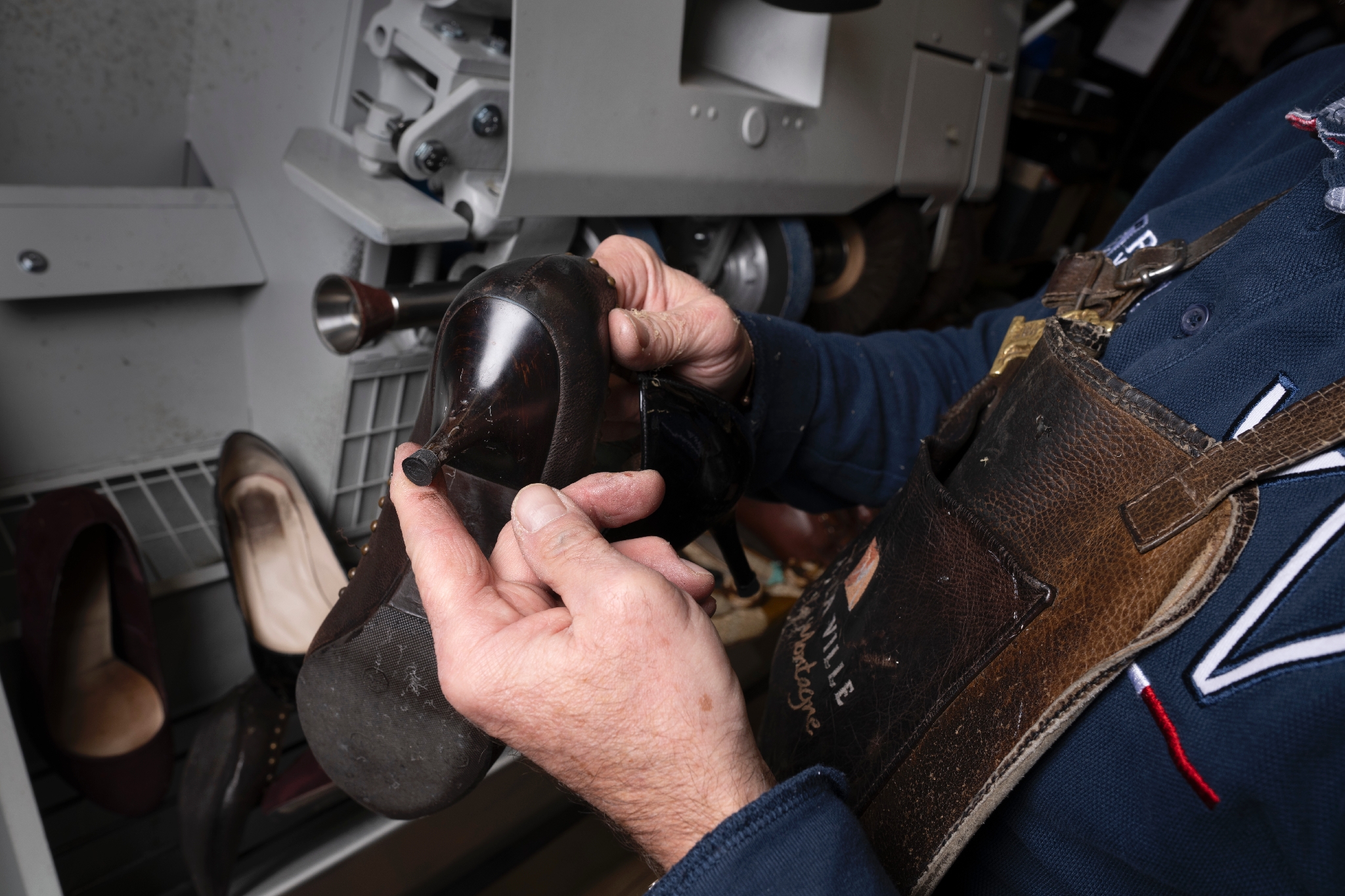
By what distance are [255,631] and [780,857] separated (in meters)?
0.94

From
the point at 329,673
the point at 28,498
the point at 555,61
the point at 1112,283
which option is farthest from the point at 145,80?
the point at 1112,283

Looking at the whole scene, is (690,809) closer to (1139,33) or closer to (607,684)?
(607,684)

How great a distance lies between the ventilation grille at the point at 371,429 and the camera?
43.6 inches

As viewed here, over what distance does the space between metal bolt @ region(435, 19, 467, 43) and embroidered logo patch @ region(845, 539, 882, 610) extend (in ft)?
2.42

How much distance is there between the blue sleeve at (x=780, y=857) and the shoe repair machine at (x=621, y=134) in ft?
2.22

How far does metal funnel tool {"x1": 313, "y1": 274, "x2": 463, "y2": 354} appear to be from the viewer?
0.85 m

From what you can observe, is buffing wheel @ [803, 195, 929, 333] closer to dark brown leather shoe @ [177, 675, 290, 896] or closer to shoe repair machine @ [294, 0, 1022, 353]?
shoe repair machine @ [294, 0, 1022, 353]

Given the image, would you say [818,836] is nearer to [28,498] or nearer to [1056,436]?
[1056,436]

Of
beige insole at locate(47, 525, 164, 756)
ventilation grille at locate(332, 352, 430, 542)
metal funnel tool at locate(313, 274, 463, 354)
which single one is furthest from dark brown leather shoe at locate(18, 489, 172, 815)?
metal funnel tool at locate(313, 274, 463, 354)

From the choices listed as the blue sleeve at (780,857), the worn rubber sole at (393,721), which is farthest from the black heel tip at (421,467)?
the blue sleeve at (780,857)

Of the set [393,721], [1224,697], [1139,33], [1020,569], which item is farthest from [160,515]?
[1139,33]

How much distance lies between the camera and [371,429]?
1.16 meters

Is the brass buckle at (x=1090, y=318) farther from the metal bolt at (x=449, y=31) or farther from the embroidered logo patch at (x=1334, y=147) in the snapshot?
the metal bolt at (x=449, y=31)

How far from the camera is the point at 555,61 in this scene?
2.79 ft
